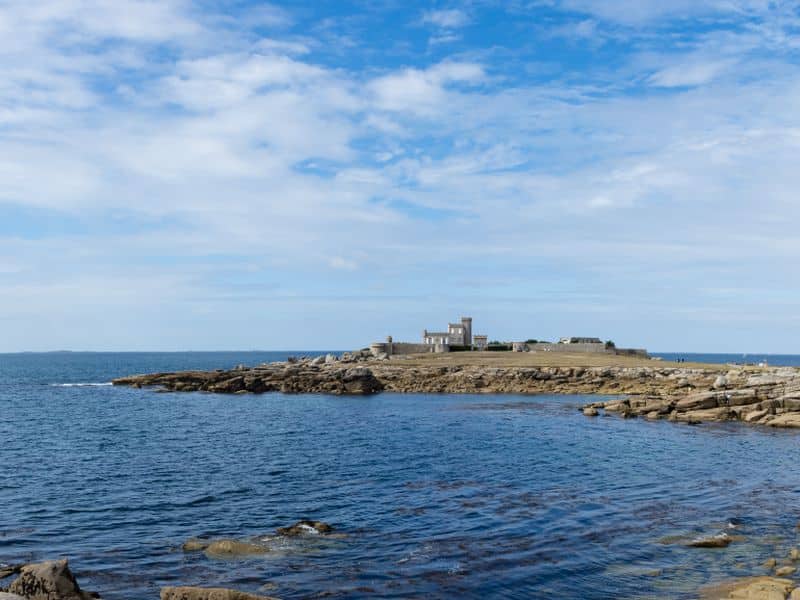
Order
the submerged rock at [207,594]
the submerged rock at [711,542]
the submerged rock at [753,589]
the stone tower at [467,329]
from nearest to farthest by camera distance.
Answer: the submerged rock at [207,594], the submerged rock at [753,589], the submerged rock at [711,542], the stone tower at [467,329]

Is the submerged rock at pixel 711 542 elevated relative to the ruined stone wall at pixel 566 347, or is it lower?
lower

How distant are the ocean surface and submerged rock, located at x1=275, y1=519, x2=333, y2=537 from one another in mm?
519

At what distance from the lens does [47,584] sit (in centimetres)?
1500

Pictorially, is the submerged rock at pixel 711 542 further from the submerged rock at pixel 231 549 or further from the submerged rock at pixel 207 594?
the submerged rock at pixel 207 594

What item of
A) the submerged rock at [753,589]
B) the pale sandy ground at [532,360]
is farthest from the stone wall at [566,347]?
the submerged rock at [753,589]

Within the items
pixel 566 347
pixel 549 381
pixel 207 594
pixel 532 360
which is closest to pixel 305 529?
pixel 207 594

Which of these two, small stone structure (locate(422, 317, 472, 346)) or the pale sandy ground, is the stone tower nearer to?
small stone structure (locate(422, 317, 472, 346))

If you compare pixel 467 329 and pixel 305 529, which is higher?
pixel 467 329

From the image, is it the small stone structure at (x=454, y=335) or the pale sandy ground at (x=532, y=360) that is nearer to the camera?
the pale sandy ground at (x=532, y=360)

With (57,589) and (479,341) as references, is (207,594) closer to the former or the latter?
(57,589)

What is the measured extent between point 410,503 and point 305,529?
572cm

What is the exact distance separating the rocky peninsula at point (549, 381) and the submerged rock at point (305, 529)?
41.5 metres

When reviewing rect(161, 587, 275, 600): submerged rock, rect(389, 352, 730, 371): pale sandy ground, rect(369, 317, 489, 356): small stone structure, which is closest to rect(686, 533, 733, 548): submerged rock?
rect(161, 587, 275, 600): submerged rock

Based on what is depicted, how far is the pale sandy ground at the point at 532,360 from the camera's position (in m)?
97.2
